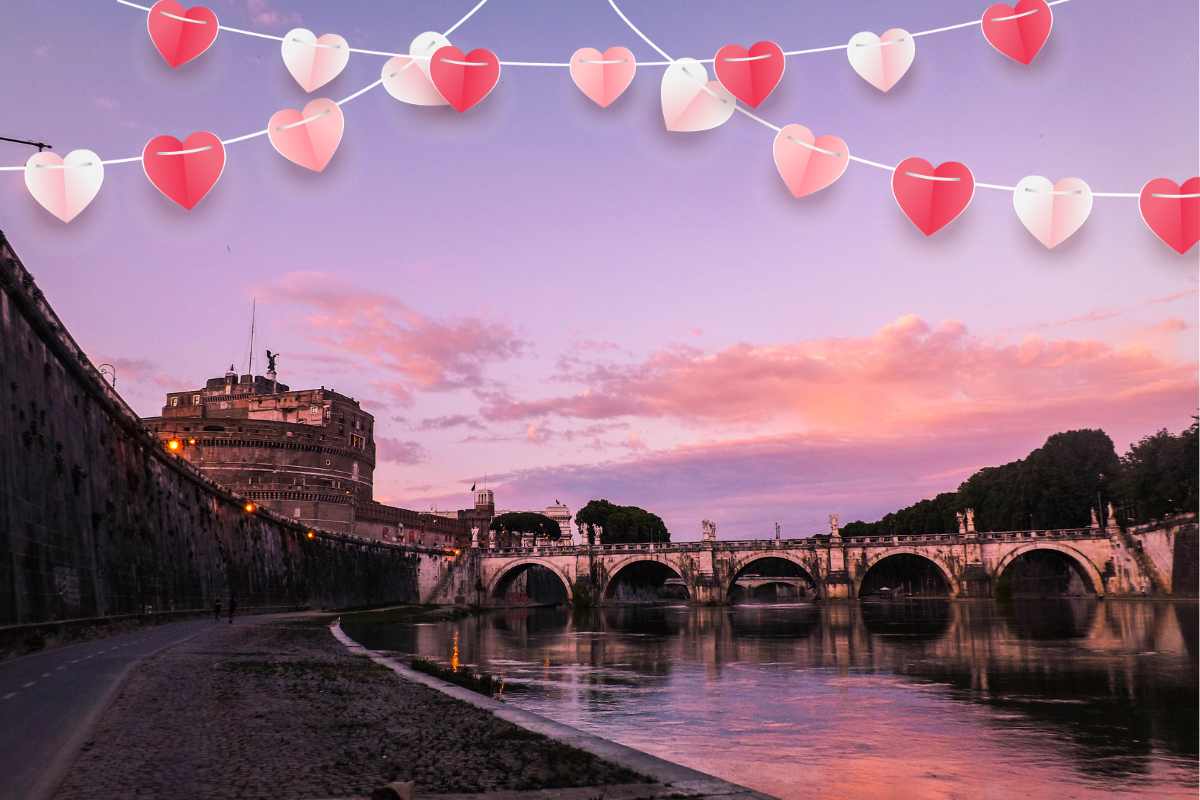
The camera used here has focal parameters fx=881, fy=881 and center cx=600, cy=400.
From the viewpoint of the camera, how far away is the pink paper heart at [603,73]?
905cm

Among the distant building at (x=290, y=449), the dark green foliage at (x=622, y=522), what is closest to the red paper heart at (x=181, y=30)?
the distant building at (x=290, y=449)

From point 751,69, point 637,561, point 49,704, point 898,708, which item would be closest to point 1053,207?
point 751,69

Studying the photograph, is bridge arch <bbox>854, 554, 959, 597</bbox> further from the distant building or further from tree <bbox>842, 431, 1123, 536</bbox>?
the distant building

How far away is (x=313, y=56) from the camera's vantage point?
30.4 ft

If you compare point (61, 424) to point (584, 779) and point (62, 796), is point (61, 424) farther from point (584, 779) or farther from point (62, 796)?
point (584, 779)

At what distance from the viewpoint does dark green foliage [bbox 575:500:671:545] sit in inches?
6476

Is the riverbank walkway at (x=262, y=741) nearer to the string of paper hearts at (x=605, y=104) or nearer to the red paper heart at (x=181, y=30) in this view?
the string of paper hearts at (x=605, y=104)

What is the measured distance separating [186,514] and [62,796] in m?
46.8

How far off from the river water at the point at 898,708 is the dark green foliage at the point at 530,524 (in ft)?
490

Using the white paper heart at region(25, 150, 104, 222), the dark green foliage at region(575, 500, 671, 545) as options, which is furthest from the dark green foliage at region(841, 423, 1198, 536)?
the white paper heart at region(25, 150, 104, 222)

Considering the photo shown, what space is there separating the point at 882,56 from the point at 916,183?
1326 millimetres

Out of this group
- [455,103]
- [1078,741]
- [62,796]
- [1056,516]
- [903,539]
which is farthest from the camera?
[1056,516]

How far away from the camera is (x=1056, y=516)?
108m

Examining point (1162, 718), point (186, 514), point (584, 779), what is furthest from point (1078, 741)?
point (186, 514)
